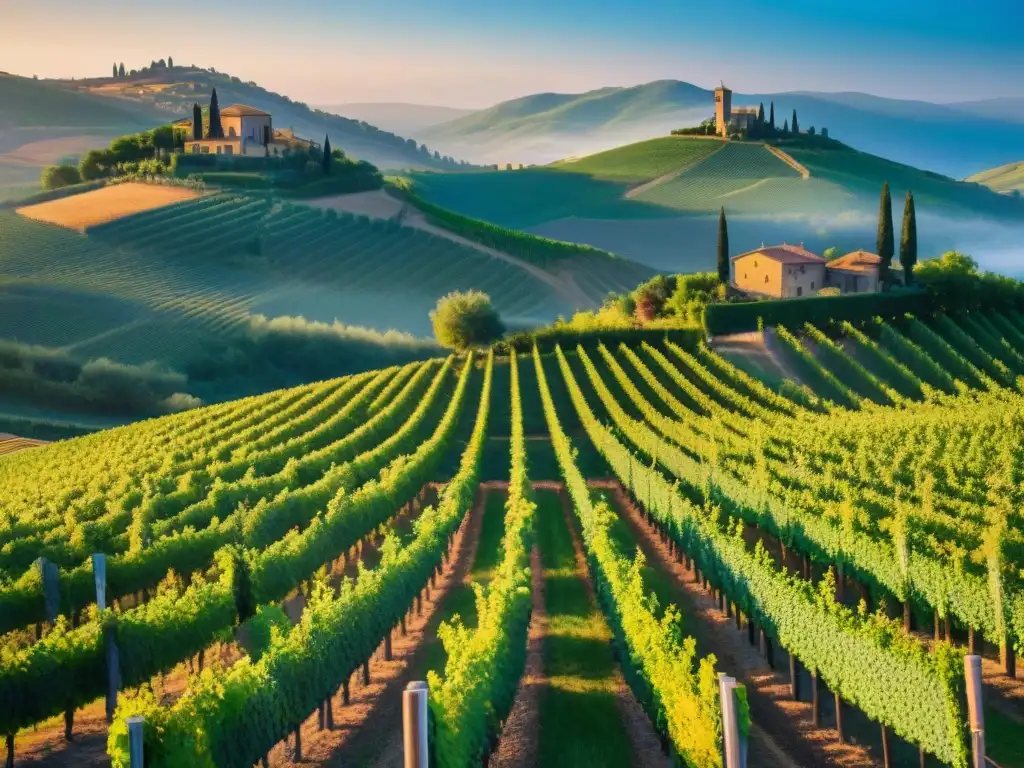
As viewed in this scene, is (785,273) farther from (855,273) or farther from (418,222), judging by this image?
(418,222)

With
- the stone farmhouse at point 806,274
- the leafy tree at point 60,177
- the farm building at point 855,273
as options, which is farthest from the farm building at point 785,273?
the leafy tree at point 60,177


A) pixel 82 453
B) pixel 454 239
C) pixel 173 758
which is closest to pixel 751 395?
pixel 82 453

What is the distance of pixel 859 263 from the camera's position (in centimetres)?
7944

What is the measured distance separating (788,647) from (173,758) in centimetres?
1088

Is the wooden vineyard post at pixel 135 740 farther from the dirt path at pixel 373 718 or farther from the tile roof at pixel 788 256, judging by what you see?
the tile roof at pixel 788 256

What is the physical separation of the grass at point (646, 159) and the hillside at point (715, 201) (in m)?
0.26

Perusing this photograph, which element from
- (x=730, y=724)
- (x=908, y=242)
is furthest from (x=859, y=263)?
(x=730, y=724)

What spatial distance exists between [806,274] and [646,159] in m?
110

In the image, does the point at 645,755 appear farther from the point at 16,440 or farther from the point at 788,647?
the point at 16,440

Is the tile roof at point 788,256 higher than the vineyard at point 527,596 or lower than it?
higher

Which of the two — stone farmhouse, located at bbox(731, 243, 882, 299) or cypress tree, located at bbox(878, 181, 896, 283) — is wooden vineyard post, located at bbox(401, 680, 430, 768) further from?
stone farmhouse, located at bbox(731, 243, 882, 299)

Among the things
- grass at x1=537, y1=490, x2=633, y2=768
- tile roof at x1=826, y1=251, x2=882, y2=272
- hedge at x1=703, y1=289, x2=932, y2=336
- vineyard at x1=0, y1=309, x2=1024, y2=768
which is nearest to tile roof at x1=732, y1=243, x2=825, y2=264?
tile roof at x1=826, y1=251, x2=882, y2=272

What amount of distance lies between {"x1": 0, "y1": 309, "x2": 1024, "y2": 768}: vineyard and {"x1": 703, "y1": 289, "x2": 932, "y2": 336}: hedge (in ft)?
69.9

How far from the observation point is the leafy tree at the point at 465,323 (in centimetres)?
8131
